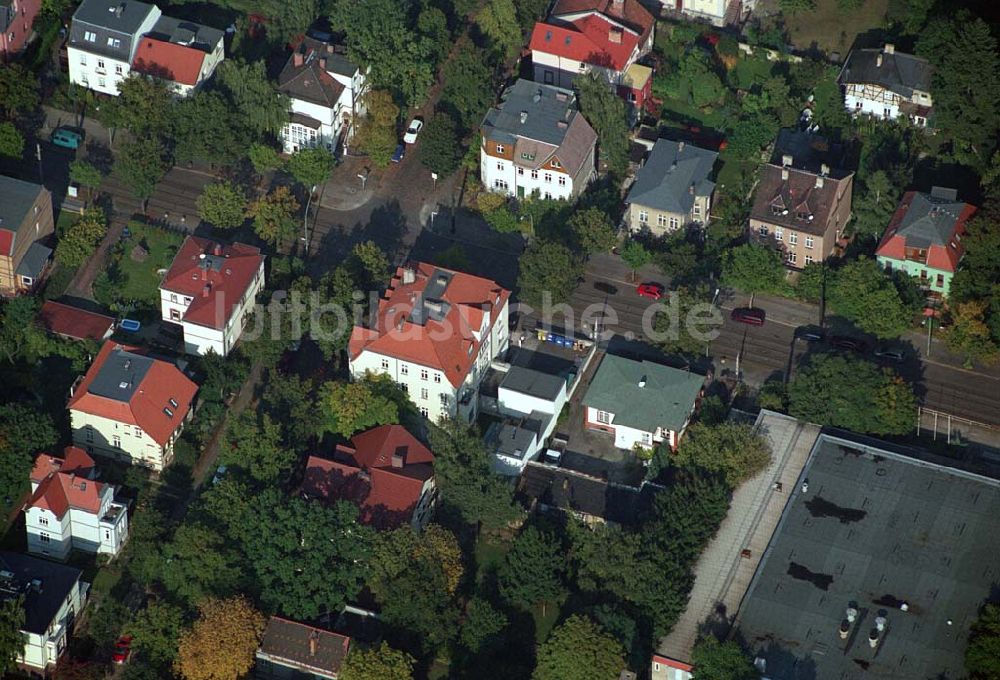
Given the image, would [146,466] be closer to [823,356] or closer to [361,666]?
[361,666]

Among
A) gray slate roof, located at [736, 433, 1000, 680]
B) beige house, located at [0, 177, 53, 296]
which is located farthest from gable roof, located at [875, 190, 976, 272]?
beige house, located at [0, 177, 53, 296]

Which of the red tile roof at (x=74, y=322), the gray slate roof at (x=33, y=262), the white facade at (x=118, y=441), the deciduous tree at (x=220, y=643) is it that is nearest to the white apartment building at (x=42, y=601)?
the deciduous tree at (x=220, y=643)

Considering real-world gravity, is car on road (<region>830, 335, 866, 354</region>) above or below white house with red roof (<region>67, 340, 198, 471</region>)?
above

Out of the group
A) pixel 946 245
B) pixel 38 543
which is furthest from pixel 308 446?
pixel 946 245

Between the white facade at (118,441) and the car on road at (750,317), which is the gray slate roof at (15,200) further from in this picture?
the car on road at (750,317)

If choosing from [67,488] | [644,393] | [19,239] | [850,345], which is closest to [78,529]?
[67,488]

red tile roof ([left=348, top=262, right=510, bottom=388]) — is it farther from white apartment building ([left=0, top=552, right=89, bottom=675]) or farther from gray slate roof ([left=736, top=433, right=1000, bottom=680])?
white apartment building ([left=0, top=552, right=89, bottom=675])
